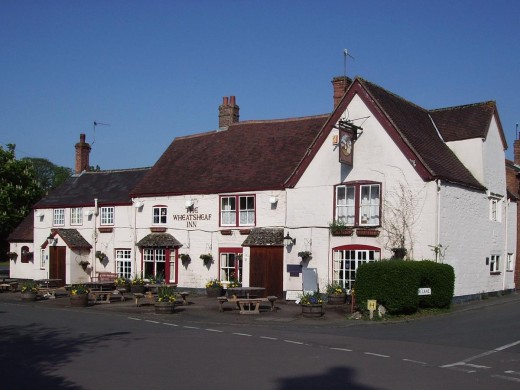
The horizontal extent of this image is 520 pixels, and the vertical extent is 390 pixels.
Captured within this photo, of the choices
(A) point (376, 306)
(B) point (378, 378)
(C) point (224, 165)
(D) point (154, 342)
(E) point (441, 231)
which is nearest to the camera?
(B) point (378, 378)

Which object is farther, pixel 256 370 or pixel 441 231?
pixel 441 231

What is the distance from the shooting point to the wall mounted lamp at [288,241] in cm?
2606

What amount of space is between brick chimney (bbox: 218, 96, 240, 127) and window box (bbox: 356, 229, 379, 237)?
12.9 metres

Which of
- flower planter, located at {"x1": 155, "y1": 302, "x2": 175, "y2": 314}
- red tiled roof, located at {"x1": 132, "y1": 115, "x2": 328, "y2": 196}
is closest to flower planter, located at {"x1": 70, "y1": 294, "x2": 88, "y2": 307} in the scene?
flower planter, located at {"x1": 155, "y1": 302, "x2": 175, "y2": 314}

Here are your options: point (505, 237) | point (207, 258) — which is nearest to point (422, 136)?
point (505, 237)

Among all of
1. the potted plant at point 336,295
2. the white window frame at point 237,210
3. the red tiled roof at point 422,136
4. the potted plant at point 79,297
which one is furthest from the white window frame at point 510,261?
the potted plant at point 79,297

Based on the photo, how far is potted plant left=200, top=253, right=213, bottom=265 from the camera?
29.4m

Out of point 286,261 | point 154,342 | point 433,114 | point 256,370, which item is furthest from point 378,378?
point 433,114

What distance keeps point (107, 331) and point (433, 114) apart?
18986 millimetres

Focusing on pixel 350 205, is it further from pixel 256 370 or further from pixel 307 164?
pixel 256 370

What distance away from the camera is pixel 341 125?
24000 mm

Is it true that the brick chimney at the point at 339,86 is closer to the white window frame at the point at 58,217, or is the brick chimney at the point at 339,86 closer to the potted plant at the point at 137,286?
the potted plant at the point at 137,286

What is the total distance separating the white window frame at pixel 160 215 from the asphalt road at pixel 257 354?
1220 centimetres

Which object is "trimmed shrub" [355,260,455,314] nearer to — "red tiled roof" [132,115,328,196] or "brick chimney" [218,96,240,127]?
"red tiled roof" [132,115,328,196]
